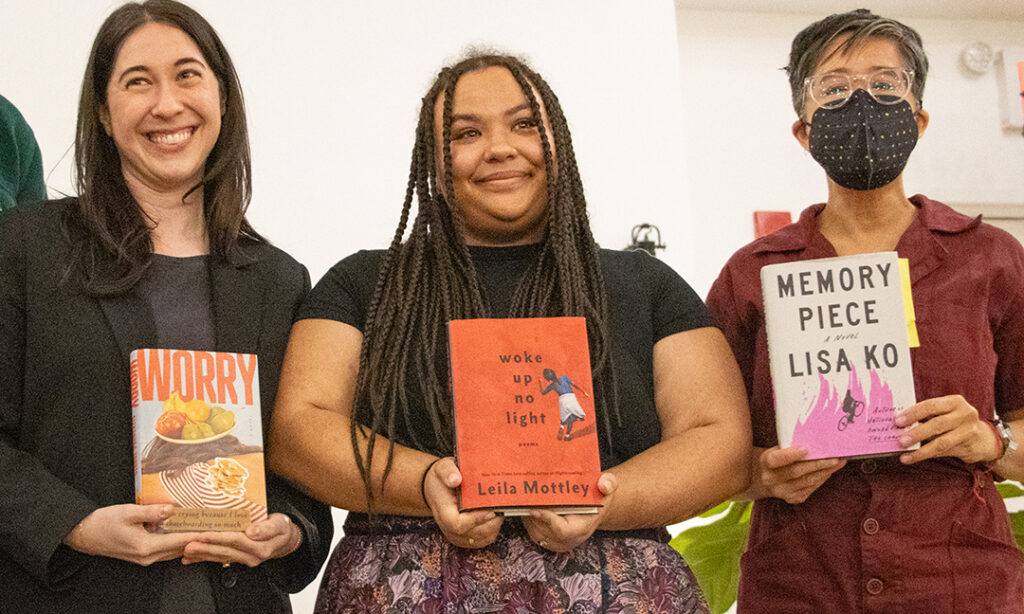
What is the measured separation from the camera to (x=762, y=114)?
4.60 m

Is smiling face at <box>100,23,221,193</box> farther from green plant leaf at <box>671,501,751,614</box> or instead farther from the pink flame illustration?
green plant leaf at <box>671,501,751,614</box>

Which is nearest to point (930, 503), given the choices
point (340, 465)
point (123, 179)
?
point (340, 465)

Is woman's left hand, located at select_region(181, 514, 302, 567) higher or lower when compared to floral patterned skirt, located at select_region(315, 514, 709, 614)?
higher

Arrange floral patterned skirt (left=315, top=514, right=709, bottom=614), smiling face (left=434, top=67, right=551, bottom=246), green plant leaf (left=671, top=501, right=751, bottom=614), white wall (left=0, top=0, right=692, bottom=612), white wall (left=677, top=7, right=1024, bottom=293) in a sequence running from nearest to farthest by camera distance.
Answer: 1. floral patterned skirt (left=315, top=514, right=709, bottom=614)
2. smiling face (left=434, top=67, right=551, bottom=246)
3. green plant leaf (left=671, top=501, right=751, bottom=614)
4. white wall (left=0, top=0, right=692, bottom=612)
5. white wall (left=677, top=7, right=1024, bottom=293)

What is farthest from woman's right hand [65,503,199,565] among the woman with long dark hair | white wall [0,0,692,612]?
white wall [0,0,692,612]

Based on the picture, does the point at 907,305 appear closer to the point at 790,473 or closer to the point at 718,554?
the point at 790,473

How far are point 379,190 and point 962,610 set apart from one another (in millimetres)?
2342

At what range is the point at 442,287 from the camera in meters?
1.79

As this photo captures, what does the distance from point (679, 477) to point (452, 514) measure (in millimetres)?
372

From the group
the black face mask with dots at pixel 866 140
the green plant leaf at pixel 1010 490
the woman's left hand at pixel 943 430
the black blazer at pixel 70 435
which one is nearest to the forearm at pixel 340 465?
the black blazer at pixel 70 435

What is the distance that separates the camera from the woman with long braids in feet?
5.24

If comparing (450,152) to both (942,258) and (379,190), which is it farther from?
(379,190)

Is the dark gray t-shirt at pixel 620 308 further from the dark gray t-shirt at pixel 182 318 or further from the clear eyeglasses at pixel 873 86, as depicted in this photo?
the clear eyeglasses at pixel 873 86

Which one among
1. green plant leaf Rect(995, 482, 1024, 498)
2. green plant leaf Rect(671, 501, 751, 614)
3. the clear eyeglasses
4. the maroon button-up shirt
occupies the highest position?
the clear eyeglasses
